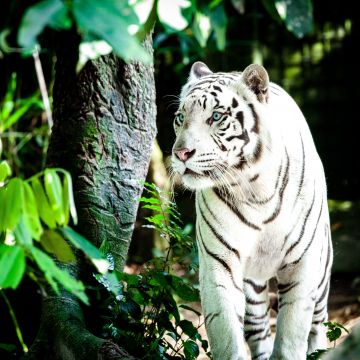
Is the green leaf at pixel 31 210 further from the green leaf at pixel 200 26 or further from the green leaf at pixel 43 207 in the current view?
the green leaf at pixel 200 26

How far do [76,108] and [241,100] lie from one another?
853 mm

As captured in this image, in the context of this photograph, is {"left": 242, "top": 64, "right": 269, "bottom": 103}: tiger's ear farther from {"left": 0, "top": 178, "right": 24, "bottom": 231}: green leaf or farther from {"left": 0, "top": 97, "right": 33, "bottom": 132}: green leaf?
{"left": 0, "top": 97, "right": 33, "bottom": 132}: green leaf

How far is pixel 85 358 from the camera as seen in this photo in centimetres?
308

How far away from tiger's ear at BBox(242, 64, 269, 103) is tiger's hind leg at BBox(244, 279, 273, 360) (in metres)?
1.12

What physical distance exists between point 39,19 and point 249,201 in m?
2.22

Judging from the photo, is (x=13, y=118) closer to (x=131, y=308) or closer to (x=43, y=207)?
(x=131, y=308)

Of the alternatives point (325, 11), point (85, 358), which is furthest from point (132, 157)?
point (325, 11)

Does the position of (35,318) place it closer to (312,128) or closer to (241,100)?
(241,100)

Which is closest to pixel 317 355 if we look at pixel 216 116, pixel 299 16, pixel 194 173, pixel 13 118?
pixel 194 173

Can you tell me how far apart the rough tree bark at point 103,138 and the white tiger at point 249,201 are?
403mm

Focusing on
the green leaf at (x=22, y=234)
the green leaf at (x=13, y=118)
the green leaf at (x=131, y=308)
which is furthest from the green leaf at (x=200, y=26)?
the green leaf at (x=13, y=118)

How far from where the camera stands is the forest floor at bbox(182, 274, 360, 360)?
17.8 feet

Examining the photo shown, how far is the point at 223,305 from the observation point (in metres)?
3.32

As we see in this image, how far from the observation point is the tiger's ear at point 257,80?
3217 mm
